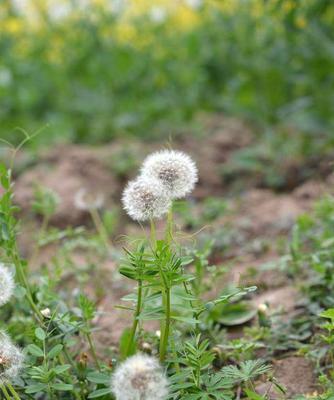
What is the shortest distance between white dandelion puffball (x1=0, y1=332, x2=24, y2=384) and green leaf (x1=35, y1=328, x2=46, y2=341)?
8 cm

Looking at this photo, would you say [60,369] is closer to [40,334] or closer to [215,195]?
[40,334]

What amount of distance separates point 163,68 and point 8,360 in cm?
490

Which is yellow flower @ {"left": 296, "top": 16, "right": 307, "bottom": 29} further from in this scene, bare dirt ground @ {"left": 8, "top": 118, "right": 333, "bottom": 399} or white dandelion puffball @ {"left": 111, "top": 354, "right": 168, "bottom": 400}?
white dandelion puffball @ {"left": 111, "top": 354, "right": 168, "bottom": 400}

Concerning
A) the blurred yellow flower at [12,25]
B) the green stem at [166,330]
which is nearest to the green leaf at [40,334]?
the green stem at [166,330]

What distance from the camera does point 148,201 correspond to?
2188 mm

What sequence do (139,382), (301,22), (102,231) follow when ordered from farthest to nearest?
(301,22) → (102,231) → (139,382)

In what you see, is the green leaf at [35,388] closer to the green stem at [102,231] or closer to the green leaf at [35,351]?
the green leaf at [35,351]

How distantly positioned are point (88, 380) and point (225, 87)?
4505mm

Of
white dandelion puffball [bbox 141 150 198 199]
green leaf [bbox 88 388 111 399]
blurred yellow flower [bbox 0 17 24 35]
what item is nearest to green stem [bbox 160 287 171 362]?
green leaf [bbox 88 388 111 399]

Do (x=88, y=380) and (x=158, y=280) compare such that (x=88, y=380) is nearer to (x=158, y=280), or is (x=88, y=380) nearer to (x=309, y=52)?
(x=158, y=280)

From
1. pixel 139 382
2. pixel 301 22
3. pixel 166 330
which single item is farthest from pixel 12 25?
pixel 139 382

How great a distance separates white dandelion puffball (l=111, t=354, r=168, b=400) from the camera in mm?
1815

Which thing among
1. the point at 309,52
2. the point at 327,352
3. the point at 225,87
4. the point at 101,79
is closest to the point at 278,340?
the point at 327,352

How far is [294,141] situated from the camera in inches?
213
